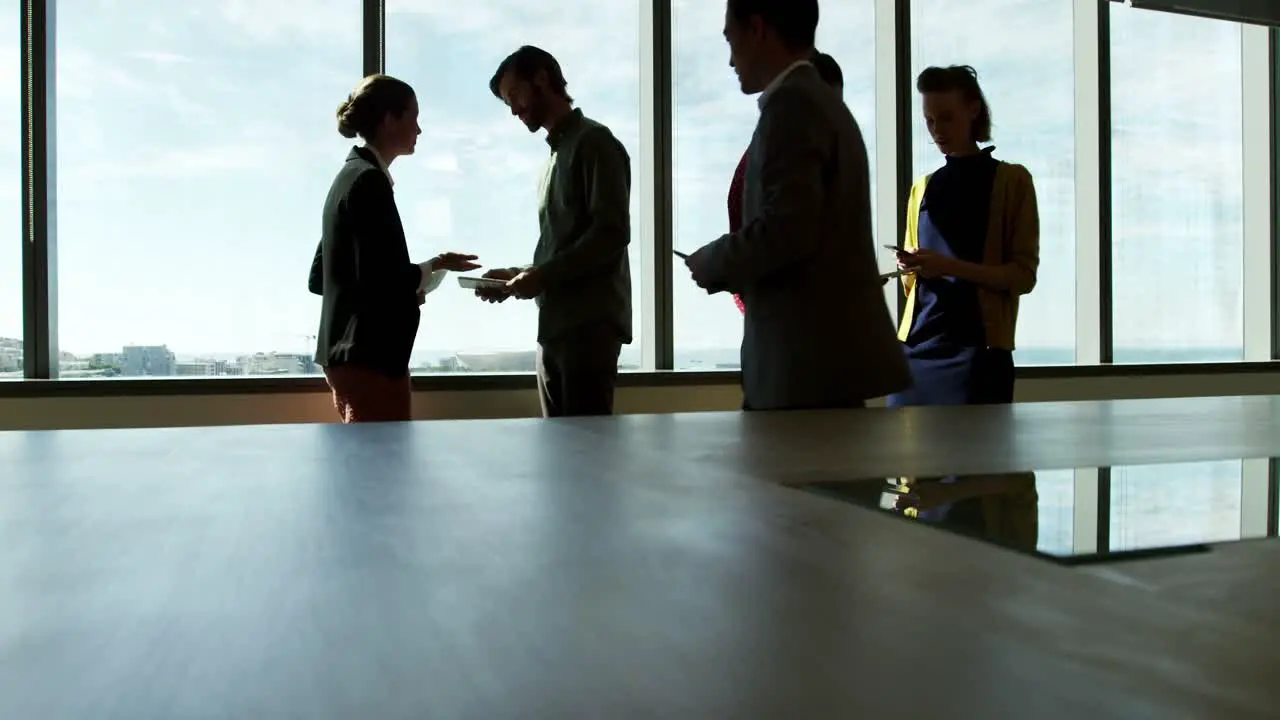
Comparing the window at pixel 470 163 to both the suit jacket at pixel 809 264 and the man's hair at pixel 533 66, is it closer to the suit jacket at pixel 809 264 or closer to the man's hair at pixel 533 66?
the man's hair at pixel 533 66

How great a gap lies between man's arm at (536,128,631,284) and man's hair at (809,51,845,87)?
70cm

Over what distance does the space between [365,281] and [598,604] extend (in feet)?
6.88

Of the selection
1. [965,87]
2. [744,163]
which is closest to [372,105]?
[744,163]

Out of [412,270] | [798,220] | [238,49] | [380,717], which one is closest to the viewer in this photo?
[380,717]

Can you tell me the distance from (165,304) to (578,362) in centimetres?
186

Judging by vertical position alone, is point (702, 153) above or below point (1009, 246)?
above

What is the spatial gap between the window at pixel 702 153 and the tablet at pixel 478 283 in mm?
1668

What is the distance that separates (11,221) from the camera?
329 centimetres

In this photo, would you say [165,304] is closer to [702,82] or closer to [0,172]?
[0,172]

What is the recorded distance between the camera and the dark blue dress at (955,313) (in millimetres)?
2041

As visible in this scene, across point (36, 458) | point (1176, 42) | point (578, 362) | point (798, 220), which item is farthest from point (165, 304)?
point (1176, 42)

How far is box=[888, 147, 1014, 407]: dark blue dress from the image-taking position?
2041 mm

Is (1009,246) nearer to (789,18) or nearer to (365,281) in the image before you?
(789,18)

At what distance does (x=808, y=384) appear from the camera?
156 cm
